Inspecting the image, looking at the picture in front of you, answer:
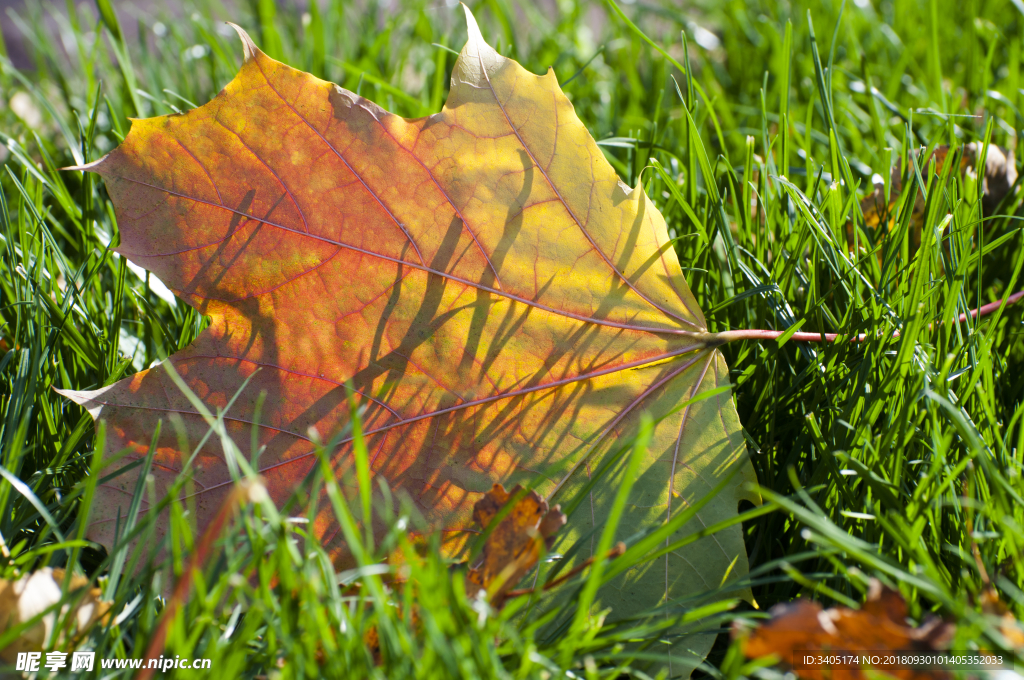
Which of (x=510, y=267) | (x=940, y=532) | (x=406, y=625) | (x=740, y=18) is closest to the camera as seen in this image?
(x=406, y=625)

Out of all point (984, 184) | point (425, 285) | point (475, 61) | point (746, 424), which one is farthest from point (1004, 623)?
point (984, 184)

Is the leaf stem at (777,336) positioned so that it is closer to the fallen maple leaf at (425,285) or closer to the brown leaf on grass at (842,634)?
the fallen maple leaf at (425,285)

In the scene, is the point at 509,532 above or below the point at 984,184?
below

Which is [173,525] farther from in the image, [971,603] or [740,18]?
[740,18]

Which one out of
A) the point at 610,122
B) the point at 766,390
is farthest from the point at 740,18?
the point at 766,390

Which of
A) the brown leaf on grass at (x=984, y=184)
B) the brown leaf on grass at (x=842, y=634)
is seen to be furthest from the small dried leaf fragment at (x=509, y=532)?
the brown leaf on grass at (x=984, y=184)

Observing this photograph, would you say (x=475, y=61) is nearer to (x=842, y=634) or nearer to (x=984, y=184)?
(x=842, y=634)
